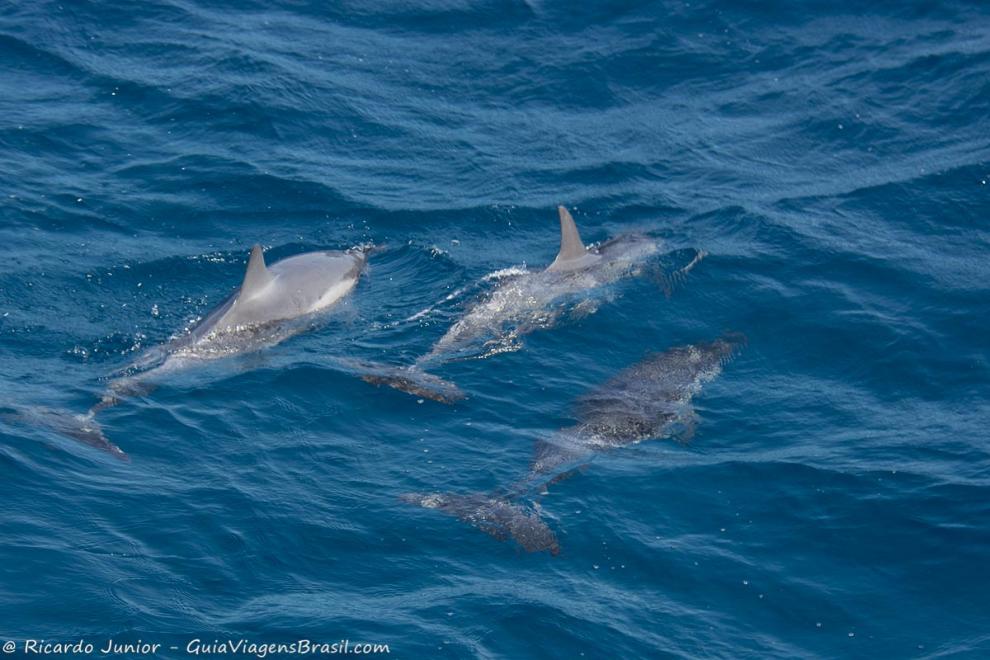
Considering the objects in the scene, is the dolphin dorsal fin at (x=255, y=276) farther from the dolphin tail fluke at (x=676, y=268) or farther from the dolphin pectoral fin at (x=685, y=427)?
the dolphin pectoral fin at (x=685, y=427)

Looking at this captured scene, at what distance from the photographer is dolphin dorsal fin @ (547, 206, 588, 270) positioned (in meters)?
20.9

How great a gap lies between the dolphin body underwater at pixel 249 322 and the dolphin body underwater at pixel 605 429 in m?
4.07

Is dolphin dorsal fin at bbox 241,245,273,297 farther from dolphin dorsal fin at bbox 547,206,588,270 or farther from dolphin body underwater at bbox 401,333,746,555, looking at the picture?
dolphin body underwater at bbox 401,333,746,555

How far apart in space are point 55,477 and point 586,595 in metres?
6.03

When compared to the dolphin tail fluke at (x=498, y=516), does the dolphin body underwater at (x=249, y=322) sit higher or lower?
Answer: higher

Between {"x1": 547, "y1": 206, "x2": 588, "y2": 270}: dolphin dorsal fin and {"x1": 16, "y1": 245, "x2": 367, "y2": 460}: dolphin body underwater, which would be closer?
{"x1": 16, "y1": 245, "x2": 367, "y2": 460}: dolphin body underwater

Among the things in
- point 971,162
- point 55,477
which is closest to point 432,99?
point 971,162

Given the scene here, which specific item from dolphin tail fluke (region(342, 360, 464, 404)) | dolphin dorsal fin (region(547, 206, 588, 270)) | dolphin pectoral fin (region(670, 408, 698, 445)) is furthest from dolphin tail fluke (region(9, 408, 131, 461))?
dolphin dorsal fin (region(547, 206, 588, 270))

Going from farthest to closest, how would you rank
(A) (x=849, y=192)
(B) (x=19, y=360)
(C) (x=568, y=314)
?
(A) (x=849, y=192)
(C) (x=568, y=314)
(B) (x=19, y=360)

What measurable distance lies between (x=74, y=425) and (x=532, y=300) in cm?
668

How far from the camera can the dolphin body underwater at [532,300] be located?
58.9ft

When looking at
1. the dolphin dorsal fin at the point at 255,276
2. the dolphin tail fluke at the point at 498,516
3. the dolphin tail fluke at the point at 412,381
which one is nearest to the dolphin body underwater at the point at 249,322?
the dolphin dorsal fin at the point at 255,276

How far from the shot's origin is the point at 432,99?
26.3 metres

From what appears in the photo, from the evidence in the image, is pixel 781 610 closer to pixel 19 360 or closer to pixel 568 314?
pixel 568 314
